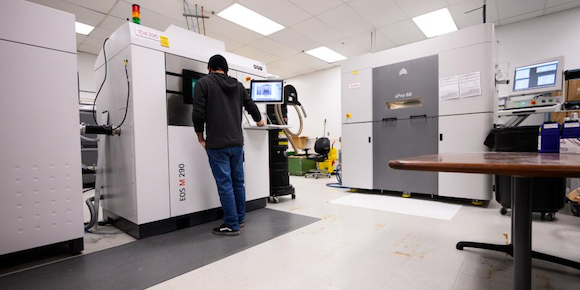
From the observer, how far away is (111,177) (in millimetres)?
2467

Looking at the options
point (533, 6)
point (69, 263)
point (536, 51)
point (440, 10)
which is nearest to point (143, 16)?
point (69, 263)

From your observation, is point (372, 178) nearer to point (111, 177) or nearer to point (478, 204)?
point (478, 204)

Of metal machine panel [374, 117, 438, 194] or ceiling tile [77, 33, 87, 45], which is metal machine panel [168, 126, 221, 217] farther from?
ceiling tile [77, 33, 87, 45]

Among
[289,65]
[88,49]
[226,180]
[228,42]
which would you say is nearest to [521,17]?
[289,65]

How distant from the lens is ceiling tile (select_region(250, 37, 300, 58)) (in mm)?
5609

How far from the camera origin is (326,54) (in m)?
6.52

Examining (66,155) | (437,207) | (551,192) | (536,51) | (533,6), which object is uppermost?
(533,6)

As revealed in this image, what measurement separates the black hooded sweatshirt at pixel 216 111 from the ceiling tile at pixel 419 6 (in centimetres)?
342

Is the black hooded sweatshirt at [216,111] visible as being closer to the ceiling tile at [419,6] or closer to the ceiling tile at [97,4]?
the ceiling tile at [97,4]

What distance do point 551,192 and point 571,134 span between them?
0.79m

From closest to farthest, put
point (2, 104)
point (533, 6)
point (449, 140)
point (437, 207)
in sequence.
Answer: point (2, 104), point (437, 207), point (449, 140), point (533, 6)

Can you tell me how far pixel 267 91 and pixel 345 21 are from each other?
2.74 m

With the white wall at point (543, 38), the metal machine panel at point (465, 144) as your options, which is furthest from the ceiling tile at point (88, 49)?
the white wall at point (543, 38)

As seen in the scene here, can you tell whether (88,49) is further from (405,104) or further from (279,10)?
(405,104)
